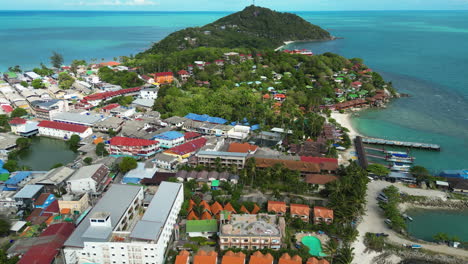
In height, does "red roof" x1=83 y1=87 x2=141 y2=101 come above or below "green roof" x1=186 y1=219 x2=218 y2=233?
above

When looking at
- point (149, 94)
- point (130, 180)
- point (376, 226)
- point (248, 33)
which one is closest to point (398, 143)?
point (376, 226)

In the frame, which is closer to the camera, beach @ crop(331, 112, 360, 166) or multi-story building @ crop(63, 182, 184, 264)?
multi-story building @ crop(63, 182, 184, 264)

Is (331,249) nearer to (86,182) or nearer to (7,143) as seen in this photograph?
(86,182)

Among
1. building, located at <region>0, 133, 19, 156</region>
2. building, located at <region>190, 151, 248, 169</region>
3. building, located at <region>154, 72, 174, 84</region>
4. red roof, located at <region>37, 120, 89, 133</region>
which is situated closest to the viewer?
building, located at <region>190, 151, 248, 169</region>

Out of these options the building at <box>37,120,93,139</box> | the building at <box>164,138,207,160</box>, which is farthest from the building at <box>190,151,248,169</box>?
the building at <box>37,120,93,139</box>

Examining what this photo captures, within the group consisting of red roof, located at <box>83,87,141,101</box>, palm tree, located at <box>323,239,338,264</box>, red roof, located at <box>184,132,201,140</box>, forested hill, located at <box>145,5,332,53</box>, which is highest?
forested hill, located at <box>145,5,332,53</box>

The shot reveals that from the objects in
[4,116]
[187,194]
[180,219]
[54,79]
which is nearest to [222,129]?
[187,194]

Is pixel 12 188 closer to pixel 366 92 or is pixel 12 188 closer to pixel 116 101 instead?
pixel 116 101

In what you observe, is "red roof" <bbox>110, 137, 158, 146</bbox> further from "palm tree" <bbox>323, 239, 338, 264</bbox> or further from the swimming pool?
"palm tree" <bbox>323, 239, 338, 264</bbox>
